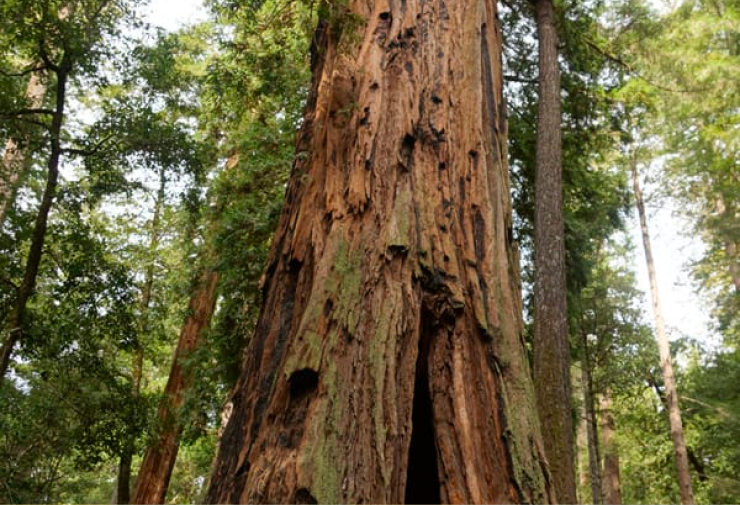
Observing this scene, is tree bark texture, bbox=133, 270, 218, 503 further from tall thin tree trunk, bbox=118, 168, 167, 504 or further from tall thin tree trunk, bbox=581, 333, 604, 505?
tall thin tree trunk, bbox=581, 333, 604, 505

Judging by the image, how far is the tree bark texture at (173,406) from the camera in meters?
9.09

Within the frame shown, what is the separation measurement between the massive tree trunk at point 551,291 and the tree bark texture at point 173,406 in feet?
18.6

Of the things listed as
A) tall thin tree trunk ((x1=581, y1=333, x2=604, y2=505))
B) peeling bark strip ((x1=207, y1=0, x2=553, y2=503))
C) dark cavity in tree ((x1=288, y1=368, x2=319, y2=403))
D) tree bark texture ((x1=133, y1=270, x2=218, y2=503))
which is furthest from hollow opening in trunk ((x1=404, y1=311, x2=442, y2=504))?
tall thin tree trunk ((x1=581, y1=333, x2=604, y2=505))

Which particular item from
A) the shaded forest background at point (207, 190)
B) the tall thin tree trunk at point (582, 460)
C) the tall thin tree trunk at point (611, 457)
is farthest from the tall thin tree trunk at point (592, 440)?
the tall thin tree trunk at point (582, 460)

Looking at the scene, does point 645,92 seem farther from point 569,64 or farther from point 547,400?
point 547,400

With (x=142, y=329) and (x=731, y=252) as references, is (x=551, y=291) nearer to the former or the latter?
(x=142, y=329)

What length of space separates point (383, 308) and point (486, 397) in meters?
0.75

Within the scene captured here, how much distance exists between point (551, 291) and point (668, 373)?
9.38 m

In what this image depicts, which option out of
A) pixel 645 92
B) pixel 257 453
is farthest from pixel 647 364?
pixel 257 453

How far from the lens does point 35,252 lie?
21.2 ft

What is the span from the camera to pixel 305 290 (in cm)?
329

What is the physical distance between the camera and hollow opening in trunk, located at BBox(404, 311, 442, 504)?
3.12 metres

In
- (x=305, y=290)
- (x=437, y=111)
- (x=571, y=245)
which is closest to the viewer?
(x=305, y=290)

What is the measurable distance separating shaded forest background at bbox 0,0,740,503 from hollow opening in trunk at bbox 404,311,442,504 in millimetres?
2508
